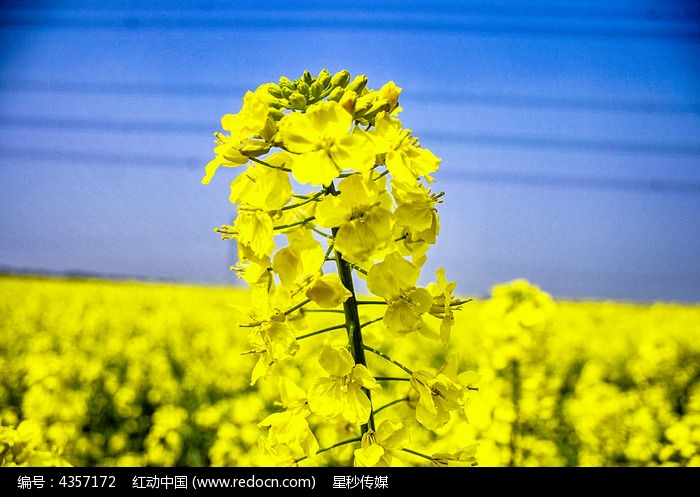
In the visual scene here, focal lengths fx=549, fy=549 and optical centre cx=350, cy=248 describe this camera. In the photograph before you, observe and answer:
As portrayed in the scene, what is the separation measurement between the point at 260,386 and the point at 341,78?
3371mm

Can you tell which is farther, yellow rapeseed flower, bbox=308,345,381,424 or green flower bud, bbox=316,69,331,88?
green flower bud, bbox=316,69,331,88

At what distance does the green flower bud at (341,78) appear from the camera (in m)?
1.08

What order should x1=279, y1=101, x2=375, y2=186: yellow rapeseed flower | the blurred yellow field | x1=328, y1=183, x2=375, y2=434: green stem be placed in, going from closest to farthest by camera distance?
x1=279, y1=101, x2=375, y2=186: yellow rapeseed flower, x1=328, y1=183, x2=375, y2=434: green stem, the blurred yellow field

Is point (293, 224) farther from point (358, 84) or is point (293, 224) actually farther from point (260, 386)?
point (260, 386)

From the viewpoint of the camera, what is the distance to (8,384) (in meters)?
3.99

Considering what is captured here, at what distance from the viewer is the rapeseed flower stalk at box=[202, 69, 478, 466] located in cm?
96

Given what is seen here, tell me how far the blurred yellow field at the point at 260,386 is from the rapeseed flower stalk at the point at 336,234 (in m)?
0.10

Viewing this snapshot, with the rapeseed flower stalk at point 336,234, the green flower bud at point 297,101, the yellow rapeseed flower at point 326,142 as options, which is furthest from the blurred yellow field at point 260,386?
the green flower bud at point 297,101

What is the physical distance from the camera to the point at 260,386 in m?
4.09

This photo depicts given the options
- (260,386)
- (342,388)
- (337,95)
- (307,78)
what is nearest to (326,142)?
(337,95)

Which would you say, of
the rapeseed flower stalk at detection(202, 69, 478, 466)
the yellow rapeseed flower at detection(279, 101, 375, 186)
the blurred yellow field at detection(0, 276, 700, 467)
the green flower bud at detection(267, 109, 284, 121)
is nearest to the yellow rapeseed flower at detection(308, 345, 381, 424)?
the rapeseed flower stalk at detection(202, 69, 478, 466)

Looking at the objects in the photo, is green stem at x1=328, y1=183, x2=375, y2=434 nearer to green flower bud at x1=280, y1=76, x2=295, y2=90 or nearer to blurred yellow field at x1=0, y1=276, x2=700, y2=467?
blurred yellow field at x1=0, y1=276, x2=700, y2=467

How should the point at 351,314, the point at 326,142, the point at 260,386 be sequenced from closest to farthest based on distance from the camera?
the point at 326,142 → the point at 351,314 → the point at 260,386
